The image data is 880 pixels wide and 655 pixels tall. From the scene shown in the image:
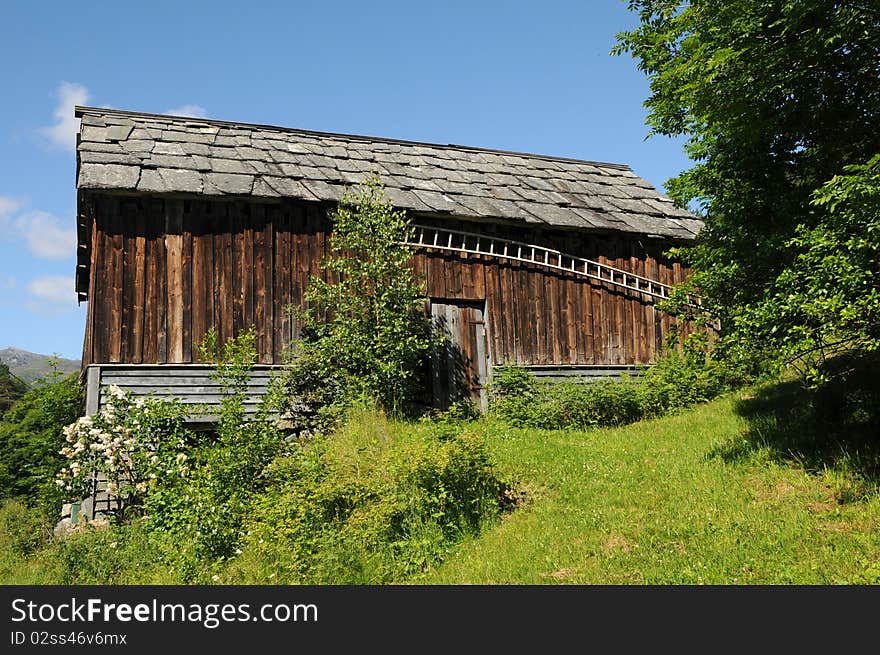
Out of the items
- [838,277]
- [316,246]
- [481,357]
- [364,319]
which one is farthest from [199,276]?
[838,277]

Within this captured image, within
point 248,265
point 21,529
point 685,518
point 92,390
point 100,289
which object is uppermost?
point 248,265

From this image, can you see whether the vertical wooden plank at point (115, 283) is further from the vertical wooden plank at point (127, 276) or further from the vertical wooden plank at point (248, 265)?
the vertical wooden plank at point (248, 265)

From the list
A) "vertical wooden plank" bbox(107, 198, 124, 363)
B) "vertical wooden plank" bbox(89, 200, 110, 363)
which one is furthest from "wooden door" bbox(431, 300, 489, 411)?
"vertical wooden plank" bbox(89, 200, 110, 363)

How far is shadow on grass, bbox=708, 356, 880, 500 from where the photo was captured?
900 centimetres

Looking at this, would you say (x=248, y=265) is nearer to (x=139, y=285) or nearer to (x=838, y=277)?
(x=139, y=285)

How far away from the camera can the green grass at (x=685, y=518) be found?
23.2 feet

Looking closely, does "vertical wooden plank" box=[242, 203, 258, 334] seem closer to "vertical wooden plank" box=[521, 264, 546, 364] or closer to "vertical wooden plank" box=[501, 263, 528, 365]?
"vertical wooden plank" box=[501, 263, 528, 365]

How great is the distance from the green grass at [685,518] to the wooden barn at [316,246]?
5.24 meters

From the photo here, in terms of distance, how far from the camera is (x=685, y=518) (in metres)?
8.30

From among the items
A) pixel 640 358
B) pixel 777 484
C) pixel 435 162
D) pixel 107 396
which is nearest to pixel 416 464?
pixel 777 484

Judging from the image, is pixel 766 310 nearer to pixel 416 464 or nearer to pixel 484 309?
pixel 416 464

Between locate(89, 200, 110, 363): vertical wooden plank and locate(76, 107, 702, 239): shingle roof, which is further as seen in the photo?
locate(76, 107, 702, 239): shingle roof

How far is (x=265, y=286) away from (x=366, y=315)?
7.08 ft

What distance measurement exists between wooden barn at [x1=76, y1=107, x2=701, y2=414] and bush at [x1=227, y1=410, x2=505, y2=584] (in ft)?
15.5
